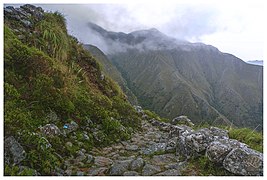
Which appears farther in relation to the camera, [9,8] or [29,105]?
[9,8]

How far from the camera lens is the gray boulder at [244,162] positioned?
18.5 feet

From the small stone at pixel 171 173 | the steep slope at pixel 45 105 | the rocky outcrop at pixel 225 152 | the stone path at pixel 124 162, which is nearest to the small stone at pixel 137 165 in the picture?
the stone path at pixel 124 162

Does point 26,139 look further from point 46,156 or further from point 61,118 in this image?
point 61,118

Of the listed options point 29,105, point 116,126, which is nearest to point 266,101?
point 116,126

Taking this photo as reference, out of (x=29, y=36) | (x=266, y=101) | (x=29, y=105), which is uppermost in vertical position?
(x=29, y=36)

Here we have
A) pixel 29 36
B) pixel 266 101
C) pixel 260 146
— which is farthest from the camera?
pixel 29 36

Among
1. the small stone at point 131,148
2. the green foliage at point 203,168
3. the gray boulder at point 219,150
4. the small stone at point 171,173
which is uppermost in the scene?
the gray boulder at point 219,150

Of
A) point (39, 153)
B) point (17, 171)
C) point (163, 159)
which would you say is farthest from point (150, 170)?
point (17, 171)

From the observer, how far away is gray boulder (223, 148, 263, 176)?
5652 mm

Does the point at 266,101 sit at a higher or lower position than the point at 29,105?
higher

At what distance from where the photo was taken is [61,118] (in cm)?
840

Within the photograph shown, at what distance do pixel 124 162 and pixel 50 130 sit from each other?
2.43 meters

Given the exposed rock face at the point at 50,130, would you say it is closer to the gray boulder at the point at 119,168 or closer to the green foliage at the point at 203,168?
the gray boulder at the point at 119,168

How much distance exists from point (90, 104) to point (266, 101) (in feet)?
20.6
